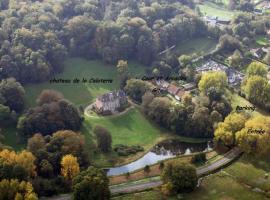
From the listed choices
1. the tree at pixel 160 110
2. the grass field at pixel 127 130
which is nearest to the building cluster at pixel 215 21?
the tree at pixel 160 110

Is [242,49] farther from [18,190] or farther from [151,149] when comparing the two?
[18,190]

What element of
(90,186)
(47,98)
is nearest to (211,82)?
(47,98)

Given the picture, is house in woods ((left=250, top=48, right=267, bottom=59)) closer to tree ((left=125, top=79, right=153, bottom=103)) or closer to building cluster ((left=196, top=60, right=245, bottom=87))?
building cluster ((left=196, top=60, right=245, bottom=87))

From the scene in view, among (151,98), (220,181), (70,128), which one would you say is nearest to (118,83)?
(151,98)

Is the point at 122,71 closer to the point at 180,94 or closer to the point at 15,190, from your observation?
the point at 180,94

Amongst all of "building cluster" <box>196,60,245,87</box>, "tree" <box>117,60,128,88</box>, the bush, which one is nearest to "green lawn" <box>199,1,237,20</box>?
"building cluster" <box>196,60,245,87</box>

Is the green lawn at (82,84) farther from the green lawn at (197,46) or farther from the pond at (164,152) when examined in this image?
the pond at (164,152)
